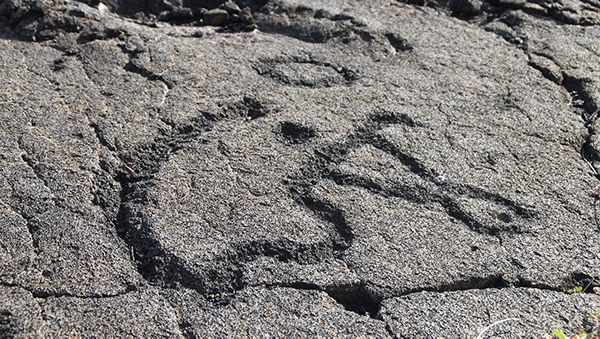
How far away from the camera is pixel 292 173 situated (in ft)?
7.43

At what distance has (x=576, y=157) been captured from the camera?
8.04ft

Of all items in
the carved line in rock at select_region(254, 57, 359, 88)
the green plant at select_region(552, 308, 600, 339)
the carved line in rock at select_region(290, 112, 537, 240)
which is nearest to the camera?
the green plant at select_region(552, 308, 600, 339)

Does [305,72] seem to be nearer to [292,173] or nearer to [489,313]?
[292,173]

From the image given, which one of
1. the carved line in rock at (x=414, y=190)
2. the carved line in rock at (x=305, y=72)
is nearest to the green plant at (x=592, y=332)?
the carved line in rock at (x=414, y=190)

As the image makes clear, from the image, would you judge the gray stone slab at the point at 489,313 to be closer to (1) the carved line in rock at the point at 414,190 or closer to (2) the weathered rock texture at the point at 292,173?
(2) the weathered rock texture at the point at 292,173

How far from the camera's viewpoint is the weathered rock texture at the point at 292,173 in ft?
5.89

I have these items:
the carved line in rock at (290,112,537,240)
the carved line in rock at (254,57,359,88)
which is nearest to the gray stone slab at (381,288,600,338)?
the carved line in rock at (290,112,537,240)

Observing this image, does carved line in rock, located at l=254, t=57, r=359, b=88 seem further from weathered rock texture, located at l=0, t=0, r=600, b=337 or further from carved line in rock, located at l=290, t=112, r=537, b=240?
carved line in rock, located at l=290, t=112, r=537, b=240

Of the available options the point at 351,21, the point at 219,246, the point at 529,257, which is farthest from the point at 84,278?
the point at 351,21

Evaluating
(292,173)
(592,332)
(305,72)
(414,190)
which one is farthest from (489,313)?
(305,72)

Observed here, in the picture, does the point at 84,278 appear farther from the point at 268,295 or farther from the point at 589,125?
the point at 589,125

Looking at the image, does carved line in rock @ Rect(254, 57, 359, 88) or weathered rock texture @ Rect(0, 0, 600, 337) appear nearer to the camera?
weathered rock texture @ Rect(0, 0, 600, 337)

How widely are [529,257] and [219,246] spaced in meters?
1.07

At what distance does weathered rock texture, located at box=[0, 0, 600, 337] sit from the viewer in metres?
1.80
